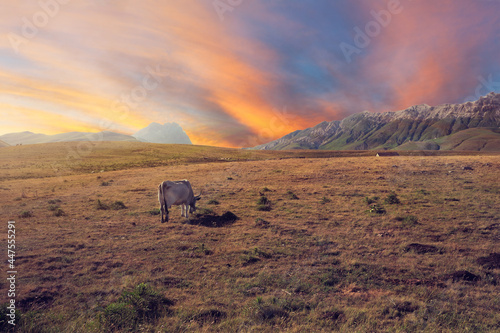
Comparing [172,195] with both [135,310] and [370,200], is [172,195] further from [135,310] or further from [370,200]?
[370,200]

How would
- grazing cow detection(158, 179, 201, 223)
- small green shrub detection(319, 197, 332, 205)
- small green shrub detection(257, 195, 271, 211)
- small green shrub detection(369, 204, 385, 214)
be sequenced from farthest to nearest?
1. small green shrub detection(319, 197, 332, 205)
2. small green shrub detection(257, 195, 271, 211)
3. small green shrub detection(369, 204, 385, 214)
4. grazing cow detection(158, 179, 201, 223)

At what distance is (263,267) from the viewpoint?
881cm

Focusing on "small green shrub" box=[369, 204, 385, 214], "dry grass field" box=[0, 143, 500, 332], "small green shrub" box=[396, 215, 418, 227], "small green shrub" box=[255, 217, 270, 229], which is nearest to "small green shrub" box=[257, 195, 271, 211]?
"dry grass field" box=[0, 143, 500, 332]

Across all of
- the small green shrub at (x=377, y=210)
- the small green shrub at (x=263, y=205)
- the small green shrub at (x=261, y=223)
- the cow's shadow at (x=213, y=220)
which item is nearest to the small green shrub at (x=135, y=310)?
the cow's shadow at (x=213, y=220)

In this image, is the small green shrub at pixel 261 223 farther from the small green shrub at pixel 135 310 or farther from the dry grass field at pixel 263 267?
the small green shrub at pixel 135 310

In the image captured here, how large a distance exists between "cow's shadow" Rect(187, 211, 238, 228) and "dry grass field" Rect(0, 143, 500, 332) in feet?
0.46

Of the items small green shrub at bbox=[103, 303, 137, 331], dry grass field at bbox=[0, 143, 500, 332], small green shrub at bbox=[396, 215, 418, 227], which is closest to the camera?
small green shrub at bbox=[103, 303, 137, 331]

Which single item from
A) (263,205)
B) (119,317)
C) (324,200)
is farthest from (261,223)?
(119,317)

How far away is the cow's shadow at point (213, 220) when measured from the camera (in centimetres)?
1462

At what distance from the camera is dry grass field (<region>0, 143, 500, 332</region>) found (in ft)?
19.1

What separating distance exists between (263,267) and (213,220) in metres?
7.30

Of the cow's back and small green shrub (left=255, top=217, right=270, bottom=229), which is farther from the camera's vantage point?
the cow's back

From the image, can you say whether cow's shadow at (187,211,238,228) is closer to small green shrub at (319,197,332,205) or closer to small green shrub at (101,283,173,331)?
small green shrub at (101,283,173,331)

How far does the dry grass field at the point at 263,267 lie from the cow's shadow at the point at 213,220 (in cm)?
14
